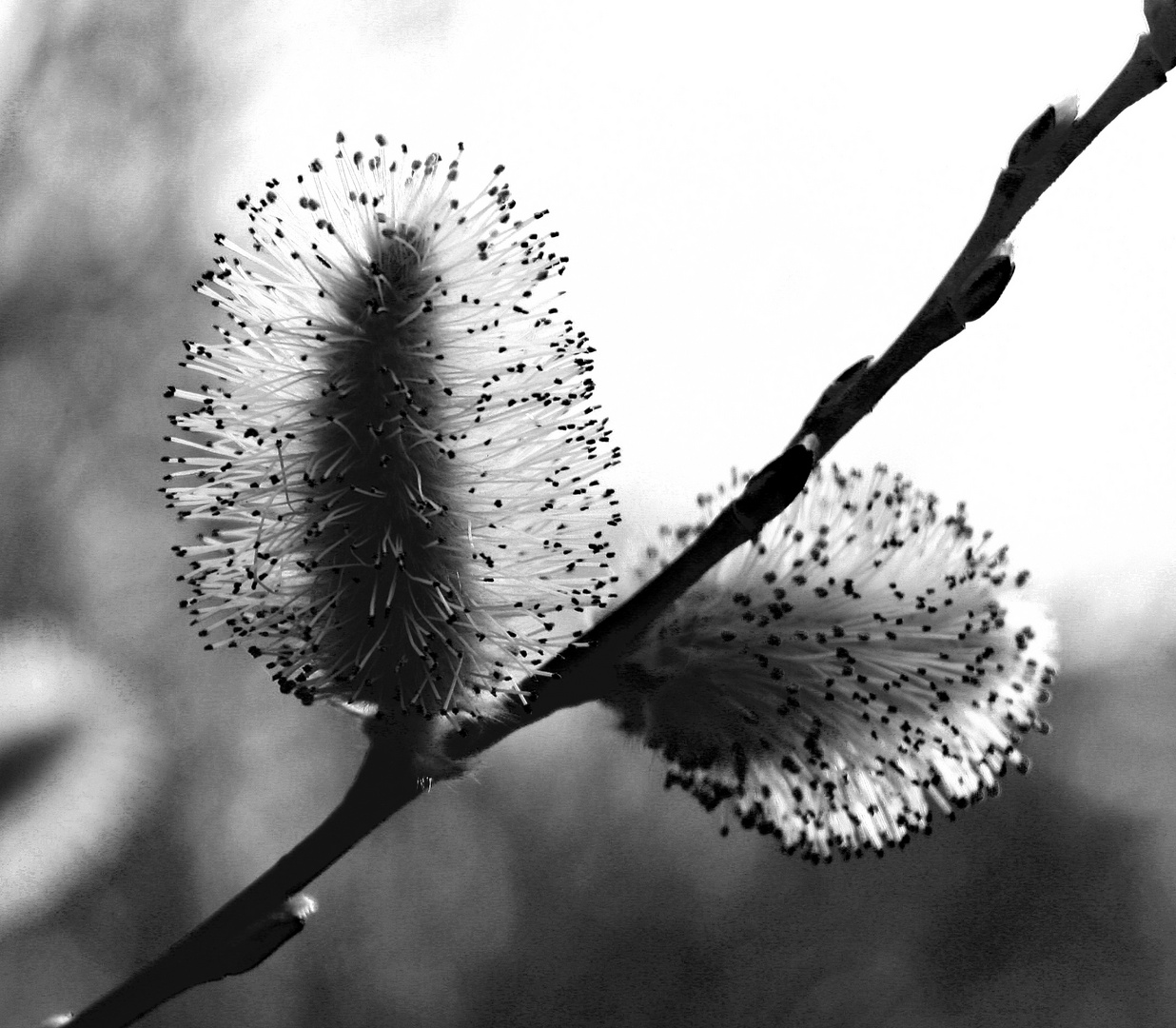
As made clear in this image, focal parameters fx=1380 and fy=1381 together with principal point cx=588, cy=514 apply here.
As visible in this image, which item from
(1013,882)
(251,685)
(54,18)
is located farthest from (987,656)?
(1013,882)

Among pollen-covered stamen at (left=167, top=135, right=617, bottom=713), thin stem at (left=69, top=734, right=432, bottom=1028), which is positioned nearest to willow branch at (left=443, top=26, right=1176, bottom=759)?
pollen-covered stamen at (left=167, top=135, right=617, bottom=713)

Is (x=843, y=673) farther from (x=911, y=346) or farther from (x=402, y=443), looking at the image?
(x=402, y=443)

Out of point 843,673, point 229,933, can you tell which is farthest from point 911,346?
point 229,933

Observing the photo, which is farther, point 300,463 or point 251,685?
point 251,685

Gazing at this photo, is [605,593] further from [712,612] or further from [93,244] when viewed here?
[93,244]

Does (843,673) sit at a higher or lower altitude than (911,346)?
lower

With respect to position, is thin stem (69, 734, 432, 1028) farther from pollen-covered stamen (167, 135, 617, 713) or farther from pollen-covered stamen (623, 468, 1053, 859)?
pollen-covered stamen (623, 468, 1053, 859)

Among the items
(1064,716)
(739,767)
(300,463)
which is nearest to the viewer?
(300,463)
